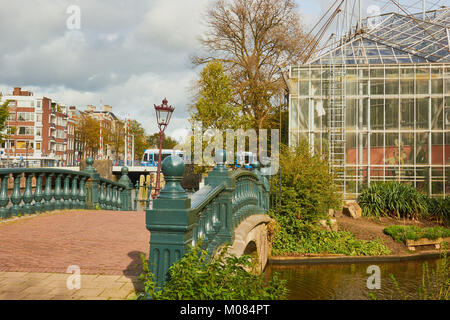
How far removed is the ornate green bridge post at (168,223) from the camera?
129 inches

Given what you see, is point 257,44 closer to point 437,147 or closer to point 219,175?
point 437,147

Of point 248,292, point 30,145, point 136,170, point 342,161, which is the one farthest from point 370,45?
point 30,145

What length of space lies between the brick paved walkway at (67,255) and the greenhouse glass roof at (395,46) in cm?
1733

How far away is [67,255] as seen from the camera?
16.9 feet

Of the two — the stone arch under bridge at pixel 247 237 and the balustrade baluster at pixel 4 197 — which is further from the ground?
the balustrade baluster at pixel 4 197

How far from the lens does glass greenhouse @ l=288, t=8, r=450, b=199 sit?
1947cm

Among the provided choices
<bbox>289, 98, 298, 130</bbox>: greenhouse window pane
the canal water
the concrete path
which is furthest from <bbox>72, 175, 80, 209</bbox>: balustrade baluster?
<bbox>289, 98, 298, 130</bbox>: greenhouse window pane

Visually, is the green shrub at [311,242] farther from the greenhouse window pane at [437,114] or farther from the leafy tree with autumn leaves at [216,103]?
the leafy tree with autumn leaves at [216,103]

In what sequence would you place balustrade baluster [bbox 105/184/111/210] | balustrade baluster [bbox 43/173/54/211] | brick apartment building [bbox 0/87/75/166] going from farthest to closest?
1. brick apartment building [bbox 0/87/75/166]
2. balustrade baluster [bbox 105/184/111/210]
3. balustrade baluster [bbox 43/173/54/211]

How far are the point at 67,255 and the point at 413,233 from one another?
41.6 feet

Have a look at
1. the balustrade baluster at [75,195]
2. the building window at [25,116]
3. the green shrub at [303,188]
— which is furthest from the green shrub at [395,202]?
the building window at [25,116]

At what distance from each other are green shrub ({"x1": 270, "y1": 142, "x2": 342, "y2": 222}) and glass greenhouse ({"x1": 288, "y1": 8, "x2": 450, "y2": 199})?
241 inches

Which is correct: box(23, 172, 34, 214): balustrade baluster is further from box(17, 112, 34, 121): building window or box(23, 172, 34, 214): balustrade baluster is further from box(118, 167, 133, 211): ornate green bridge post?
box(17, 112, 34, 121): building window
